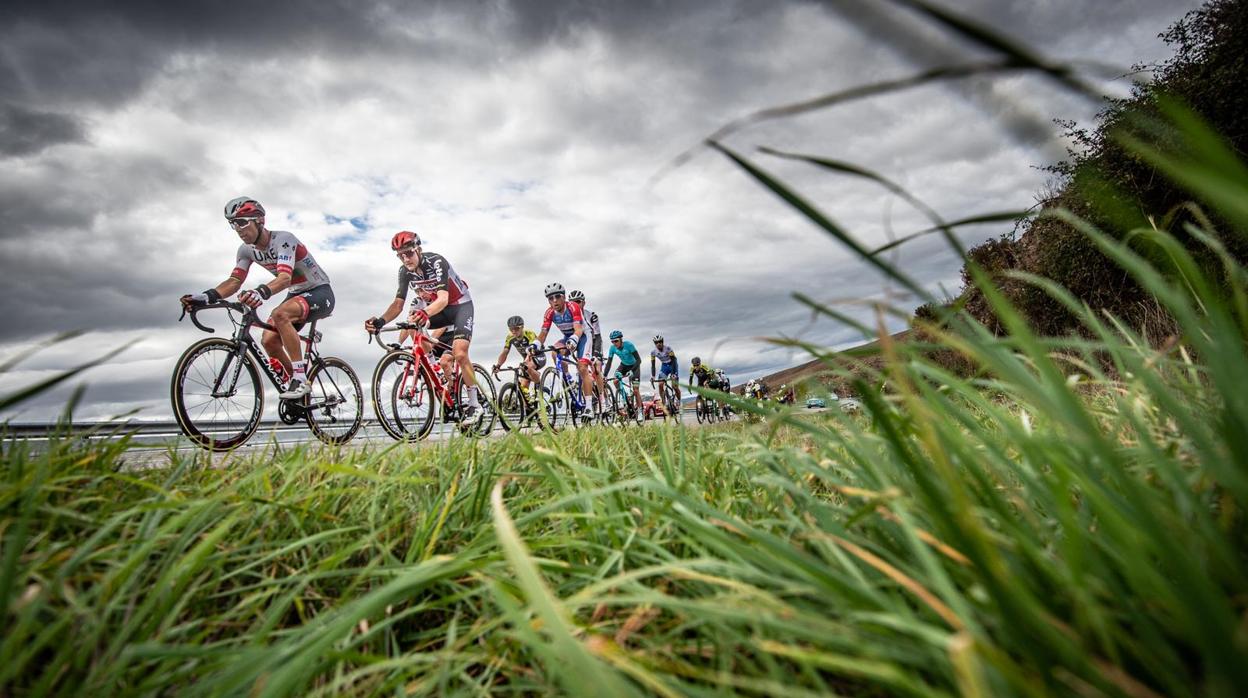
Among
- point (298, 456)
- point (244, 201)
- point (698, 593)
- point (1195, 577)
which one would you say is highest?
point (244, 201)

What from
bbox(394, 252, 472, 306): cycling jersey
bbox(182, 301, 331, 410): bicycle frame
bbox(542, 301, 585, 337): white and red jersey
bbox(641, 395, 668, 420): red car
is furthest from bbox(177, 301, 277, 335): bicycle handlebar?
bbox(641, 395, 668, 420): red car

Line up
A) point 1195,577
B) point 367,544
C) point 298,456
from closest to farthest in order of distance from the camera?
point 1195,577, point 367,544, point 298,456

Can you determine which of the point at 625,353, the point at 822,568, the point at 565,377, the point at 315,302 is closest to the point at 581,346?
the point at 565,377

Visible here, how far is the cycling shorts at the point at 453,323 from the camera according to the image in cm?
955

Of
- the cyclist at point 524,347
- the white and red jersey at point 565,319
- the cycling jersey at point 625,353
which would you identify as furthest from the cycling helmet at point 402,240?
the cycling jersey at point 625,353

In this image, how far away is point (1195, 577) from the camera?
479 millimetres

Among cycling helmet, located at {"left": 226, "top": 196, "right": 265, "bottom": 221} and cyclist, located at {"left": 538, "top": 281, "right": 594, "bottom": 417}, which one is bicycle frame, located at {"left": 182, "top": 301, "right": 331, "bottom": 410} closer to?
cycling helmet, located at {"left": 226, "top": 196, "right": 265, "bottom": 221}

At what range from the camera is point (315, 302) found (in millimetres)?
7664

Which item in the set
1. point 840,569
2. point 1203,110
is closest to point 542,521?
point 840,569

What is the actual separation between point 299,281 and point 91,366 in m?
7.28

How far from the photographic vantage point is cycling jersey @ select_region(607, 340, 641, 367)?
1906 centimetres

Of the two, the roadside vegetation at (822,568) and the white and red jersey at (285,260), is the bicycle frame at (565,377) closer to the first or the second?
the white and red jersey at (285,260)

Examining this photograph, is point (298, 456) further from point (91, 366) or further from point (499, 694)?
point (499, 694)

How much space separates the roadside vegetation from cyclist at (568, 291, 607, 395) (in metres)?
13.8
